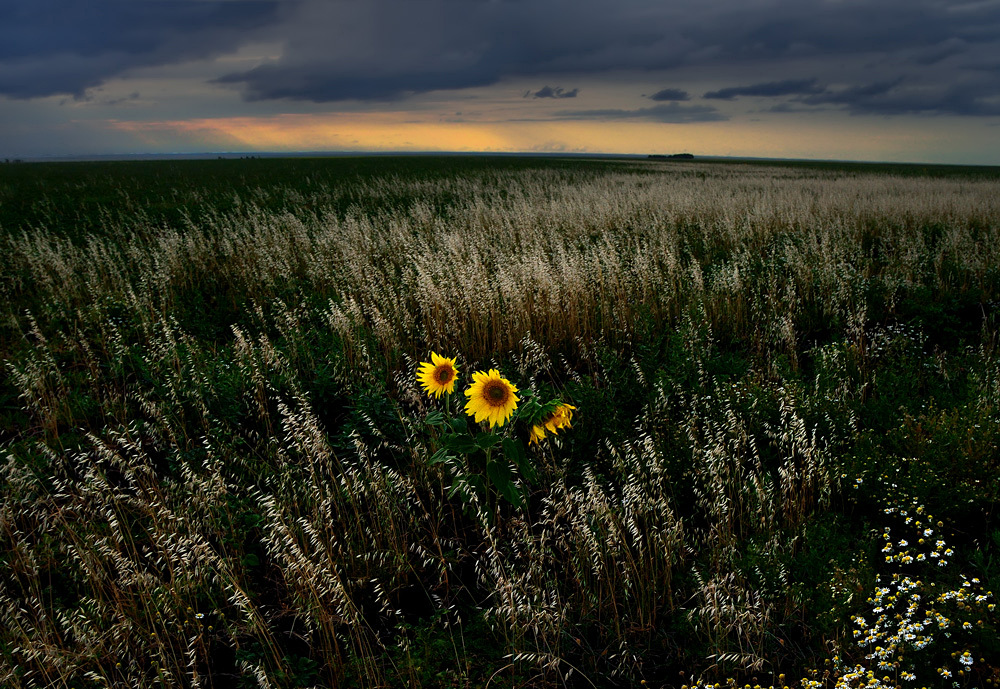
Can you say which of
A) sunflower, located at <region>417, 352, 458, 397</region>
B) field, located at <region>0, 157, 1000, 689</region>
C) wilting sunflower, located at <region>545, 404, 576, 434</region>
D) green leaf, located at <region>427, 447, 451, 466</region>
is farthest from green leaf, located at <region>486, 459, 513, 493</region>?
sunflower, located at <region>417, 352, 458, 397</region>

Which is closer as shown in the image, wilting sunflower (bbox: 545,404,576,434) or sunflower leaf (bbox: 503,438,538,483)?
sunflower leaf (bbox: 503,438,538,483)

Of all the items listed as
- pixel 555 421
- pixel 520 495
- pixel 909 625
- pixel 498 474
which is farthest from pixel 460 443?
pixel 909 625

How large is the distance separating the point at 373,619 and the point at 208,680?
728 millimetres

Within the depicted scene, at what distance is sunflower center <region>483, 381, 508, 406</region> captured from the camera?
292 cm

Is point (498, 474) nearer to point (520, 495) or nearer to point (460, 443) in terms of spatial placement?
point (520, 495)

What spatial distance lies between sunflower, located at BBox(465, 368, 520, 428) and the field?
0.43 feet

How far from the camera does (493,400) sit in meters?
2.94

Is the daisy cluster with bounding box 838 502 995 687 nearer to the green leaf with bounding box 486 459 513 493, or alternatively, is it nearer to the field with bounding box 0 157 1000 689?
the field with bounding box 0 157 1000 689

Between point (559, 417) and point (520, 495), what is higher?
point (559, 417)

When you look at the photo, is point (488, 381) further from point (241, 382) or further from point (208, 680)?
point (241, 382)

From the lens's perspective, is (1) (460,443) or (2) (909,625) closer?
(2) (909,625)

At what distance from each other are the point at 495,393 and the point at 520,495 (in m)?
0.54

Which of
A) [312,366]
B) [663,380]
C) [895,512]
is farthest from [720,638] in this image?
[312,366]

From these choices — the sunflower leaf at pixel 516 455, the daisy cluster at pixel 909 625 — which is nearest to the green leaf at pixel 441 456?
the sunflower leaf at pixel 516 455
